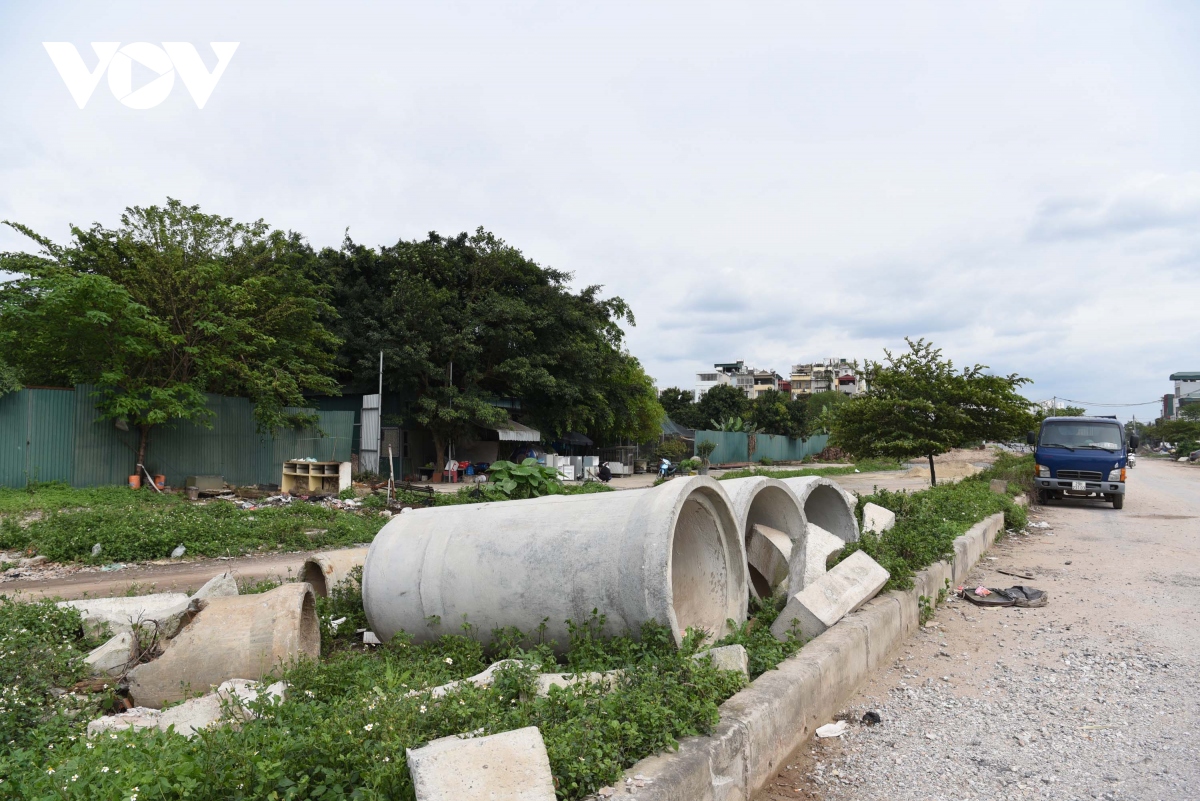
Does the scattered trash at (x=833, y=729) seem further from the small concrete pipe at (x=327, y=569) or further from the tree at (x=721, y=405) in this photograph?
the tree at (x=721, y=405)

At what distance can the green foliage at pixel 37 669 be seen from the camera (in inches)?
136

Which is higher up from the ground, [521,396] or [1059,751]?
[521,396]

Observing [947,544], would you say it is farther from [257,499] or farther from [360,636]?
[257,499]

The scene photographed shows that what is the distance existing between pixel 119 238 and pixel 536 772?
1956 cm

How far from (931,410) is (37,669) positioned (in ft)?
52.6

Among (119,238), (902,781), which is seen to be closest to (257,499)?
(119,238)

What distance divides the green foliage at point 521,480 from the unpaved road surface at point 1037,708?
4.27 m

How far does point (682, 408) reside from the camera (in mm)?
Answer: 64688

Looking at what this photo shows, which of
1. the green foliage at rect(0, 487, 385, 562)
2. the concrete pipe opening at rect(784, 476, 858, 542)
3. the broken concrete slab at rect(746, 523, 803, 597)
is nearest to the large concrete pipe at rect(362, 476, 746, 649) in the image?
the broken concrete slab at rect(746, 523, 803, 597)

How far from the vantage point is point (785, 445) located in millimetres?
50438

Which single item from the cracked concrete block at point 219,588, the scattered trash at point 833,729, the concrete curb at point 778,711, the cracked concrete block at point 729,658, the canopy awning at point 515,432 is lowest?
the scattered trash at point 833,729

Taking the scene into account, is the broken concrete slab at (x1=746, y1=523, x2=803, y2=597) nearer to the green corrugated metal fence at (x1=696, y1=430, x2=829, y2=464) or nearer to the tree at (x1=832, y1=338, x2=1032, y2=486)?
the tree at (x1=832, y1=338, x2=1032, y2=486)

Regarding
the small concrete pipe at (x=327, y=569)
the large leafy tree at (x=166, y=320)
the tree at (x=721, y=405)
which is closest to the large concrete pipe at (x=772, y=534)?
the small concrete pipe at (x=327, y=569)

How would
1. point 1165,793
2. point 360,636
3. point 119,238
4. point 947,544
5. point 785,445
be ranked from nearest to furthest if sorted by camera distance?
1. point 1165,793
2. point 360,636
3. point 947,544
4. point 119,238
5. point 785,445
